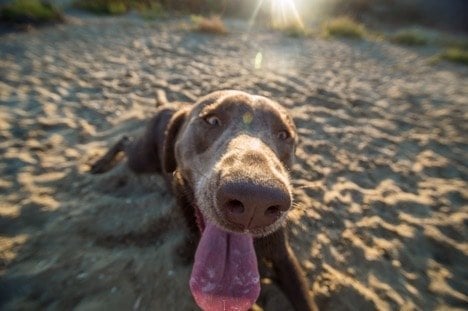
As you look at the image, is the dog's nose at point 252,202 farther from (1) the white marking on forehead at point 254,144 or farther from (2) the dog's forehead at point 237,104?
(2) the dog's forehead at point 237,104

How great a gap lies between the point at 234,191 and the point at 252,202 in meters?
0.09

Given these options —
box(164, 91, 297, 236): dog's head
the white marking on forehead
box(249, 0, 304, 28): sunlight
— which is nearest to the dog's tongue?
box(164, 91, 297, 236): dog's head

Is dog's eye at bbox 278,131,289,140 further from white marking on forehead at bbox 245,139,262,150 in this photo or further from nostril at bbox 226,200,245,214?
nostril at bbox 226,200,245,214

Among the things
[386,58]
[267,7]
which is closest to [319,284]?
[386,58]

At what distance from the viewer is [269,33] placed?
1133 cm

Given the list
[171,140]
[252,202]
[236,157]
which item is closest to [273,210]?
[252,202]

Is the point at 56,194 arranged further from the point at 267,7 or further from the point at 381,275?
the point at 267,7

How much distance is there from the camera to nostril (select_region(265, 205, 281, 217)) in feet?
4.99

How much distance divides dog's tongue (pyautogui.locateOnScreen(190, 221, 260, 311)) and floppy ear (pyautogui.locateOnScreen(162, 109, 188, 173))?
0.96 m

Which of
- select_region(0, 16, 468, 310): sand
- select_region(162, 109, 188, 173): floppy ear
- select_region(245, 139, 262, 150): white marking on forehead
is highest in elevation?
select_region(245, 139, 262, 150): white marking on forehead

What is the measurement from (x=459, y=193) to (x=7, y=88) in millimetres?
5909

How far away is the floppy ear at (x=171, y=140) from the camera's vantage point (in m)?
2.79

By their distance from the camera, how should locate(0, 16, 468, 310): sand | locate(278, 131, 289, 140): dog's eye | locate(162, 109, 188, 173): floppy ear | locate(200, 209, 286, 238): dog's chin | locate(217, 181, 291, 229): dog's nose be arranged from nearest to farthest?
locate(217, 181, 291, 229): dog's nose, locate(200, 209, 286, 238): dog's chin, locate(0, 16, 468, 310): sand, locate(278, 131, 289, 140): dog's eye, locate(162, 109, 188, 173): floppy ear

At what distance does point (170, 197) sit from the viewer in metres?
3.12
